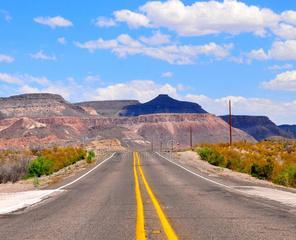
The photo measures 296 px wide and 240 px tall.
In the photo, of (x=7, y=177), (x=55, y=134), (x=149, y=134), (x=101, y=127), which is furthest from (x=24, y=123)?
(x=7, y=177)

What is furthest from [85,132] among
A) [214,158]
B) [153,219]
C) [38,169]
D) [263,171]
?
[153,219]

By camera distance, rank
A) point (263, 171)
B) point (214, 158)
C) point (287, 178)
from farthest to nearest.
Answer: point (214, 158)
point (263, 171)
point (287, 178)

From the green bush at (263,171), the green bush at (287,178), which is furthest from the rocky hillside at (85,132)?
the green bush at (287,178)

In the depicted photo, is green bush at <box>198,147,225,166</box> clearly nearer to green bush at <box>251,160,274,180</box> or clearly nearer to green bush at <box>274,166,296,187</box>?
green bush at <box>251,160,274,180</box>

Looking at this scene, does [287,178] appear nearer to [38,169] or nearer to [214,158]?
[38,169]

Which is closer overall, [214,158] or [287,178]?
[287,178]

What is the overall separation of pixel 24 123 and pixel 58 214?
156855 millimetres

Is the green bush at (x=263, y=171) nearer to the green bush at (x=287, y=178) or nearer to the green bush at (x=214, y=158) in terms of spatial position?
the green bush at (x=287, y=178)

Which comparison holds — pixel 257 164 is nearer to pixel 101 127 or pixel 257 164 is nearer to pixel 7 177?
pixel 7 177

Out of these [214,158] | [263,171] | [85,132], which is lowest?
[263,171]

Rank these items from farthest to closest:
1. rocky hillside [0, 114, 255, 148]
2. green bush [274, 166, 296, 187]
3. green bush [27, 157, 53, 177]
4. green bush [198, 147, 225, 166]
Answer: rocky hillside [0, 114, 255, 148] < green bush [198, 147, 225, 166] < green bush [27, 157, 53, 177] < green bush [274, 166, 296, 187]

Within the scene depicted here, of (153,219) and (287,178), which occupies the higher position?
(153,219)

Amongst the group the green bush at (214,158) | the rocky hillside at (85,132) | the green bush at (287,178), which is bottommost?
the green bush at (287,178)

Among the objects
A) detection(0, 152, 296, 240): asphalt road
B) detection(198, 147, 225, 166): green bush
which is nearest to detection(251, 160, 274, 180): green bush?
detection(198, 147, 225, 166): green bush
